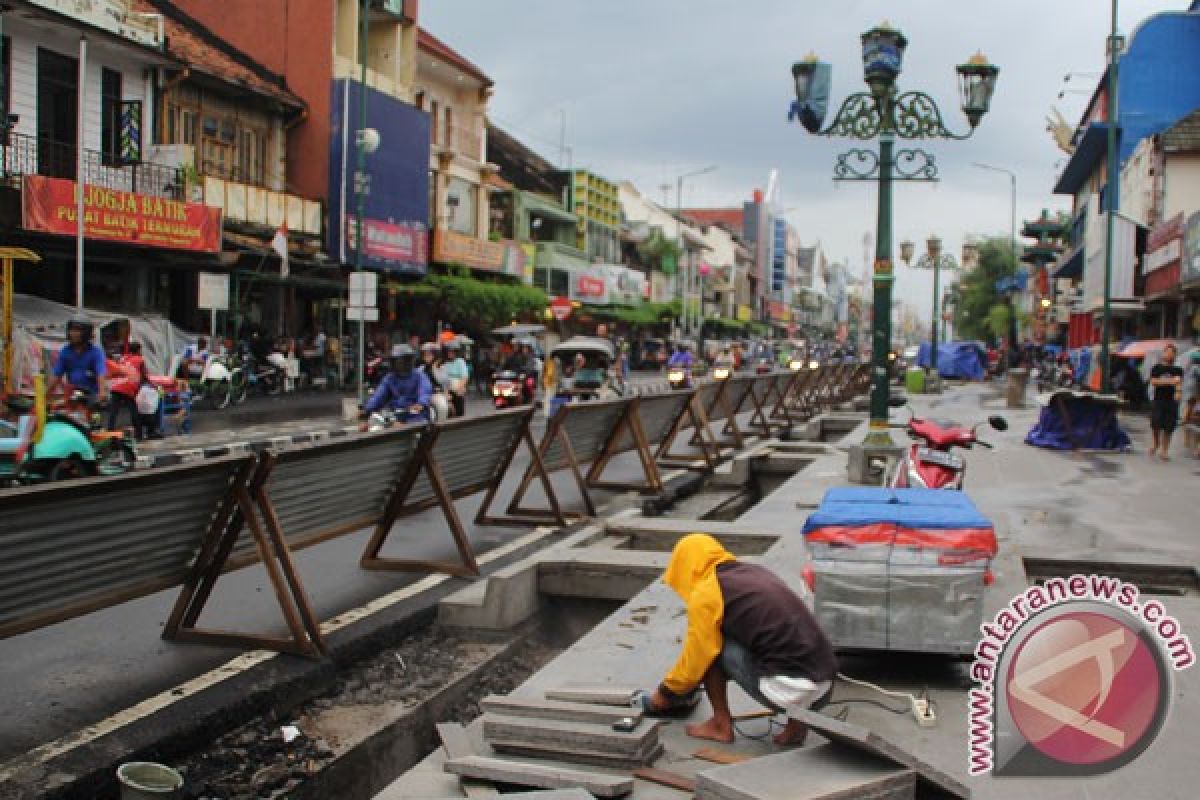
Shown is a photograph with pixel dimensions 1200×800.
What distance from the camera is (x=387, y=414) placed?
1326cm

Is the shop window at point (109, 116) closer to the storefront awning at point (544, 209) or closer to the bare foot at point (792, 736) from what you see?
the bare foot at point (792, 736)

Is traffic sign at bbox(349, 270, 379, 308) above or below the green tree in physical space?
below

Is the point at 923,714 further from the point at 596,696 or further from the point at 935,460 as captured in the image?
the point at 935,460

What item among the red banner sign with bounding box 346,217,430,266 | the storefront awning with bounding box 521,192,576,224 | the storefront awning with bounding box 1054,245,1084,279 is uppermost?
the storefront awning with bounding box 521,192,576,224

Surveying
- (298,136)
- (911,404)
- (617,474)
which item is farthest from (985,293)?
(617,474)

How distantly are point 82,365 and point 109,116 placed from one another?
15.2m

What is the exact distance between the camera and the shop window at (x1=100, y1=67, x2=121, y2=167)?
86.7 ft

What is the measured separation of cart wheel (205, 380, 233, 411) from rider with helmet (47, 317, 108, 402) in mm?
11039

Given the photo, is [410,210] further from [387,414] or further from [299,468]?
[299,468]

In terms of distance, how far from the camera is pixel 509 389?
81.2ft

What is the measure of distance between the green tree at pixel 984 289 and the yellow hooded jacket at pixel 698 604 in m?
77.5

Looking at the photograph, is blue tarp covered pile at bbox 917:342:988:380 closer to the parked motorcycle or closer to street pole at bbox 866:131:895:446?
street pole at bbox 866:131:895:446

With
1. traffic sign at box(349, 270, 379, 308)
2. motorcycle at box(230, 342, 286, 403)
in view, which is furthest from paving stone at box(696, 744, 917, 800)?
motorcycle at box(230, 342, 286, 403)

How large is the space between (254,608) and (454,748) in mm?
3038
